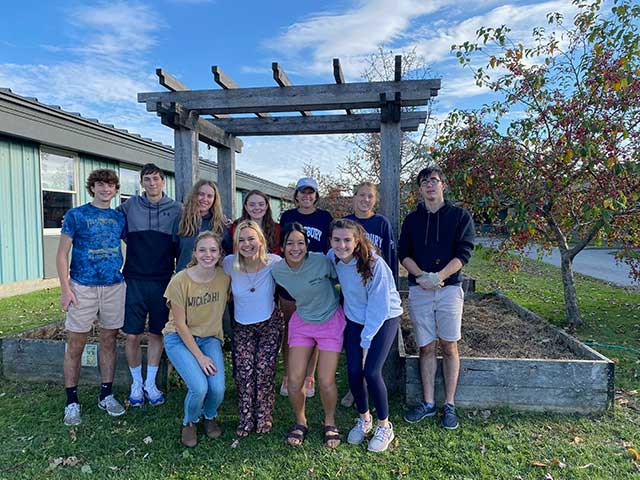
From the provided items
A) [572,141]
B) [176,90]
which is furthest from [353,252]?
[572,141]

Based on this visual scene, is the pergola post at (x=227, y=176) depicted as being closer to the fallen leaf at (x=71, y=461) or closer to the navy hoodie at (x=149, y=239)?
the navy hoodie at (x=149, y=239)

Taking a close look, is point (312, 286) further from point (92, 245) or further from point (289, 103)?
point (289, 103)

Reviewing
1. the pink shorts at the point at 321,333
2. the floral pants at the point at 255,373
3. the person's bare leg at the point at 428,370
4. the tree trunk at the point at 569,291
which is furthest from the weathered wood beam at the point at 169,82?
the tree trunk at the point at 569,291

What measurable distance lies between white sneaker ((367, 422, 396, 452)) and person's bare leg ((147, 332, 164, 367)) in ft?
5.93

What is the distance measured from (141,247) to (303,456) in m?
1.96

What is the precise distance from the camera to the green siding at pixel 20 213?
24.3 feet

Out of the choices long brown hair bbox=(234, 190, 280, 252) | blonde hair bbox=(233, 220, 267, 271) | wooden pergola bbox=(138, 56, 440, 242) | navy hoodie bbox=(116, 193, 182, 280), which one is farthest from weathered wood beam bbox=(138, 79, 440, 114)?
blonde hair bbox=(233, 220, 267, 271)

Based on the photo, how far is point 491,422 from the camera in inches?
118

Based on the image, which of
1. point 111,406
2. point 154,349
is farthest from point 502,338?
point 111,406

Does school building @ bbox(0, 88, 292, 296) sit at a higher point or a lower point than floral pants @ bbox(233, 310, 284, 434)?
higher

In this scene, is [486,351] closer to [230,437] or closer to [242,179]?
[230,437]

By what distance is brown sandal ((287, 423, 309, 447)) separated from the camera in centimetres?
274

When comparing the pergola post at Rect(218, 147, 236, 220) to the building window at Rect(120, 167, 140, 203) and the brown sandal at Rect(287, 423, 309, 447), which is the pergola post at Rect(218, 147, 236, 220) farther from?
the building window at Rect(120, 167, 140, 203)

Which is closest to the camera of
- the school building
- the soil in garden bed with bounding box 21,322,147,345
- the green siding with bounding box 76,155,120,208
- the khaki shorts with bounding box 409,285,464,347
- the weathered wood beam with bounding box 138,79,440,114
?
the khaki shorts with bounding box 409,285,464,347
